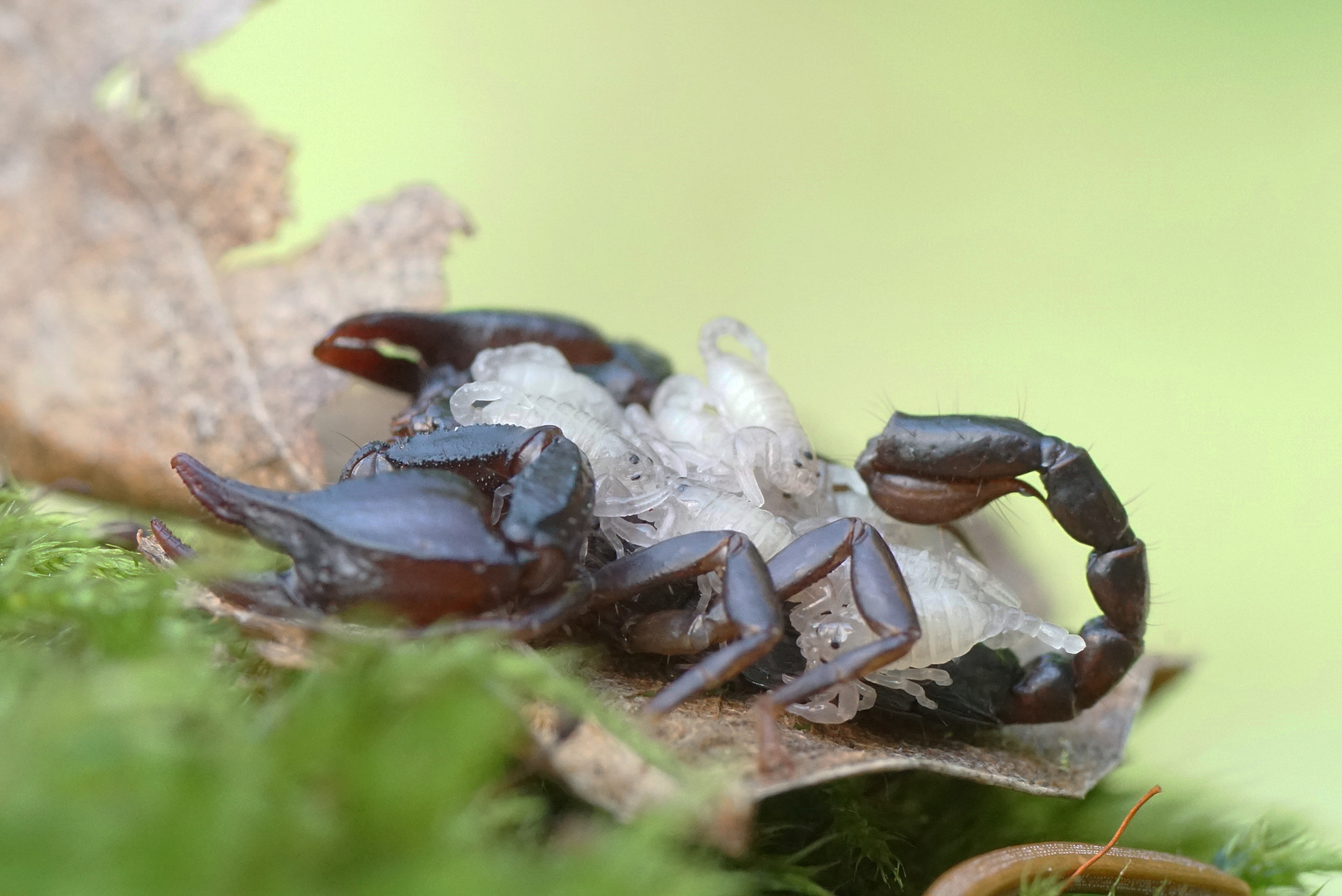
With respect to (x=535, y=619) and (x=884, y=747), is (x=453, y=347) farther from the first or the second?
(x=884, y=747)

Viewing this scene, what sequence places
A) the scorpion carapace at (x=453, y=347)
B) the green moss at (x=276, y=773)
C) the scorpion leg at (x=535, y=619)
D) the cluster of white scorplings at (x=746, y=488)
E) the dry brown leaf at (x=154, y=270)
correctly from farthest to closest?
1. the dry brown leaf at (x=154, y=270)
2. the scorpion carapace at (x=453, y=347)
3. the cluster of white scorplings at (x=746, y=488)
4. the scorpion leg at (x=535, y=619)
5. the green moss at (x=276, y=773)

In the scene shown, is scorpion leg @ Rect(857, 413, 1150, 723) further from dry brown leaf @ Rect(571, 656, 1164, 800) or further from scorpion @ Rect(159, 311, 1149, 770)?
dry brown leaf @ Rect(571, 656, 1164, 800)

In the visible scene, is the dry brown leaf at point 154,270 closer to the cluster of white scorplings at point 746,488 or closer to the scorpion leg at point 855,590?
the cluster of white scorplings at point 746,488

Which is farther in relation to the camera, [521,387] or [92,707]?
[521,387]

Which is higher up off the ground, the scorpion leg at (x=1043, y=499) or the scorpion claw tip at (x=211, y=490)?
the scorpion leg at (x=1043, y=499)

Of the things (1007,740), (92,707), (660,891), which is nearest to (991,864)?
(1007,740)

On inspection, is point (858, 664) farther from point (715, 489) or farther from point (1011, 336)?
point (1011, 336)

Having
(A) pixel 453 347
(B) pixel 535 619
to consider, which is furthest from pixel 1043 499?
(A) pixel 453 347

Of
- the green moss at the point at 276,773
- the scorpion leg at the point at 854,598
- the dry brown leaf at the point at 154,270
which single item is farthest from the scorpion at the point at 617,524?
the dry brown leaf at the point at 154,270
